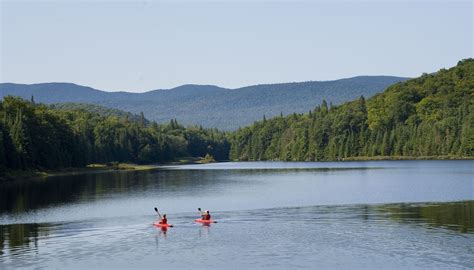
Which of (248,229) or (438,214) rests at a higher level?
(438,214)

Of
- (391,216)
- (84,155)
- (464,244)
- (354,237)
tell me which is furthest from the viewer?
(84,155)

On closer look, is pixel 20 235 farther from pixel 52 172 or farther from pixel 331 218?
pixel 52 172

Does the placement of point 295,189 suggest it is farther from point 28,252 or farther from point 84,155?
point 84,155

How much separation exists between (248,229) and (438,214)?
16.1m

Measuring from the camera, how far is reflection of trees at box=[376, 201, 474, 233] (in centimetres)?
5678

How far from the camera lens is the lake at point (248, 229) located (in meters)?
45.1

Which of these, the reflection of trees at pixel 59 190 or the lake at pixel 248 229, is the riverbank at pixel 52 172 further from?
the lake at pixel 248 229

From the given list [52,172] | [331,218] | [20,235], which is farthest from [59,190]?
[331,218]

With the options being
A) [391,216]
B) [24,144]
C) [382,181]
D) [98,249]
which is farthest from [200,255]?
[24,144]

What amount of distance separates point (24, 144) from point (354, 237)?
310 ft

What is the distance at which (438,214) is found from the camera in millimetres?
63375

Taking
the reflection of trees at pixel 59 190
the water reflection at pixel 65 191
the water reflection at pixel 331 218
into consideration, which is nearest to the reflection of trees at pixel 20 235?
the water reflection at pixel 331 218

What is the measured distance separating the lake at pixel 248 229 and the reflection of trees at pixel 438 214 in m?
A: 0.08

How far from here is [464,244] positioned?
47.4 m
